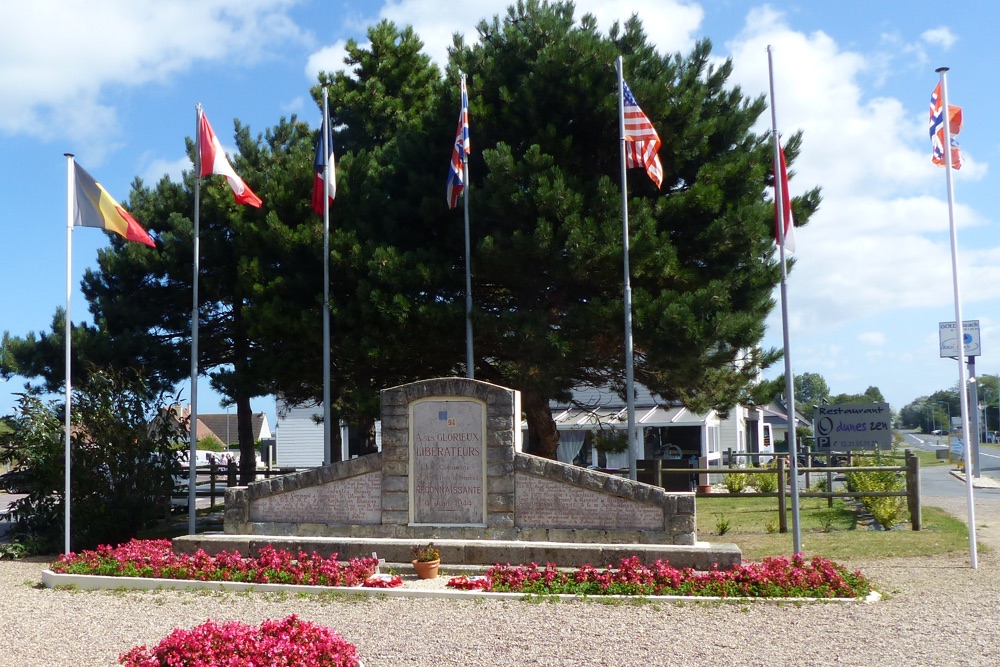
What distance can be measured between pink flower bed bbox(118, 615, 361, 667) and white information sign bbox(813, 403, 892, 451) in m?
17.2

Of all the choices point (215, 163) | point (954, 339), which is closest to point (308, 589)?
point (215, 163)

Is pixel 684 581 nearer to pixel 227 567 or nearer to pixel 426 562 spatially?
pixel 426 562

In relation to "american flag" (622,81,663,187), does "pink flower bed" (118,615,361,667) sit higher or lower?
lower

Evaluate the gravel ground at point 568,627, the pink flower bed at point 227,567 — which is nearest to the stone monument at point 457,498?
the pink flower bed at point 227,567

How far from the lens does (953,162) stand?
12.1 meters

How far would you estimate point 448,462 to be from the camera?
11.9 meters

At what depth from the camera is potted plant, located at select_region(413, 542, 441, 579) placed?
10.9 m

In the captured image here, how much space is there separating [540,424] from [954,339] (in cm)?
1381

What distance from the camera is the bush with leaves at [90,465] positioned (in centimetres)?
1567

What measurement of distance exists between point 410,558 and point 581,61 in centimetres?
931

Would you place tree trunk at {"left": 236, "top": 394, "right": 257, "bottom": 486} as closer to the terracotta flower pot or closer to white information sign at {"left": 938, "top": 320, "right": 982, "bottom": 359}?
the terracotta flower pot

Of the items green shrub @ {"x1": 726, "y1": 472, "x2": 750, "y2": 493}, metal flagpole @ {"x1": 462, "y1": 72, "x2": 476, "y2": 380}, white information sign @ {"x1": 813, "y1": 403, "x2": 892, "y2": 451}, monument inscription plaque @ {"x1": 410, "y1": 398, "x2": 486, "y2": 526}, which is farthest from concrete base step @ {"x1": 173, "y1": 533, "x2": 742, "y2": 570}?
green shrub @ {"x1": 726, "y1": 472, "x2": 750, "y2": 493}

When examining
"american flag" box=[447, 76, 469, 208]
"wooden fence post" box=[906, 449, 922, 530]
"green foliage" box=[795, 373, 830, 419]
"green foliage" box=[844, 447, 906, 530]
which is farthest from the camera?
"green foliage" box=[795, 373, 830, 419]

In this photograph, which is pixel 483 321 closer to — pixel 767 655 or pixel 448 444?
pixel 448 444
